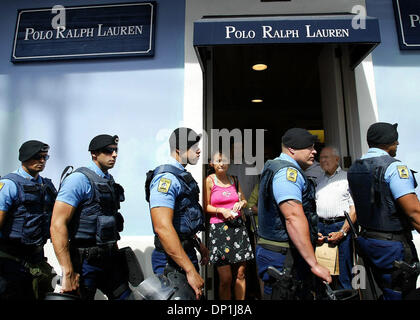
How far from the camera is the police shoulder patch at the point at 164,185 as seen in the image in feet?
6.55

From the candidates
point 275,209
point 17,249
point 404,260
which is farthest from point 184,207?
point 404,260

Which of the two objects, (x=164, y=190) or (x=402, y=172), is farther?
(x=402, y=172)

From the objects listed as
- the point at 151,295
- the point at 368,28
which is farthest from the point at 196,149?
the point at 368,28

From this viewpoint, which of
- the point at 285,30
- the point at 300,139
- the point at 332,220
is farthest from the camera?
the point at 332,220

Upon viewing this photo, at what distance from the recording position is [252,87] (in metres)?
6.89

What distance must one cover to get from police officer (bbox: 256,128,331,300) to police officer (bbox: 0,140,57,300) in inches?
71.8

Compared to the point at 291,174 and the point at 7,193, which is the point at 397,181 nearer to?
the point at 291,174

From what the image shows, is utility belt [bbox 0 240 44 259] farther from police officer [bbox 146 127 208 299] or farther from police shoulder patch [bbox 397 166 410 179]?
police shoulder patch [bbox 397 166 410 179]

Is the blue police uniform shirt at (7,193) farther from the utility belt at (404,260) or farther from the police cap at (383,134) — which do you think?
the police cap at (383,134)

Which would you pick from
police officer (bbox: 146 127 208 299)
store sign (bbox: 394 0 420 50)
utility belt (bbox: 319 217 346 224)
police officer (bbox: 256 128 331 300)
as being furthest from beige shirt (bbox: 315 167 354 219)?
store sign (bbox: 394 0 420 50)

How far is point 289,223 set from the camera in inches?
73.0

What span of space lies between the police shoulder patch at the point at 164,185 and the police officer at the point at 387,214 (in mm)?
1553

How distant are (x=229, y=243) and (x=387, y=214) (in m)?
1.56
